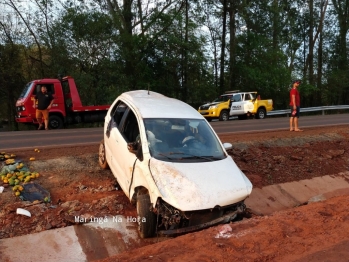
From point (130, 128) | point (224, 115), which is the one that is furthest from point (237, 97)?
point (130, 128)

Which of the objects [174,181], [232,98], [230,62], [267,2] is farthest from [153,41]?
[174,181]

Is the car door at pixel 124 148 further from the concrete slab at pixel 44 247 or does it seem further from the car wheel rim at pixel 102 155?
the concrete slab at pixel 44 247

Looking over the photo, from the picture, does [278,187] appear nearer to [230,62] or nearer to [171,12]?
[171,12]

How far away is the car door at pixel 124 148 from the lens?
5.88m

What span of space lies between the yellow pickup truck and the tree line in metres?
4.16

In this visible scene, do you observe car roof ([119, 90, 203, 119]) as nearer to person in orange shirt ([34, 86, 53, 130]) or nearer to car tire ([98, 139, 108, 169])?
car tire ([98, 139, 108, 169])

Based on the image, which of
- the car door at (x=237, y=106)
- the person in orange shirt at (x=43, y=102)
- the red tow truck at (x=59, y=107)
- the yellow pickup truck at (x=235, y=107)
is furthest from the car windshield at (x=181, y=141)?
the car door at (x=237, y=106)

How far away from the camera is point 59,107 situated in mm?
16844

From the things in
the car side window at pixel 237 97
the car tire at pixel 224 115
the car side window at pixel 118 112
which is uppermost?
the car side window at pixel 237 97

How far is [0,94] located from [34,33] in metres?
4.49

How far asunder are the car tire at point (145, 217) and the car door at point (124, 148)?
0.66 meters

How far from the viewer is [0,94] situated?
23.1m

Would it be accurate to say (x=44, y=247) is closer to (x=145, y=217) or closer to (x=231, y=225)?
(x=145, y=217)

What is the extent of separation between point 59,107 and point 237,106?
1183 centimetres
